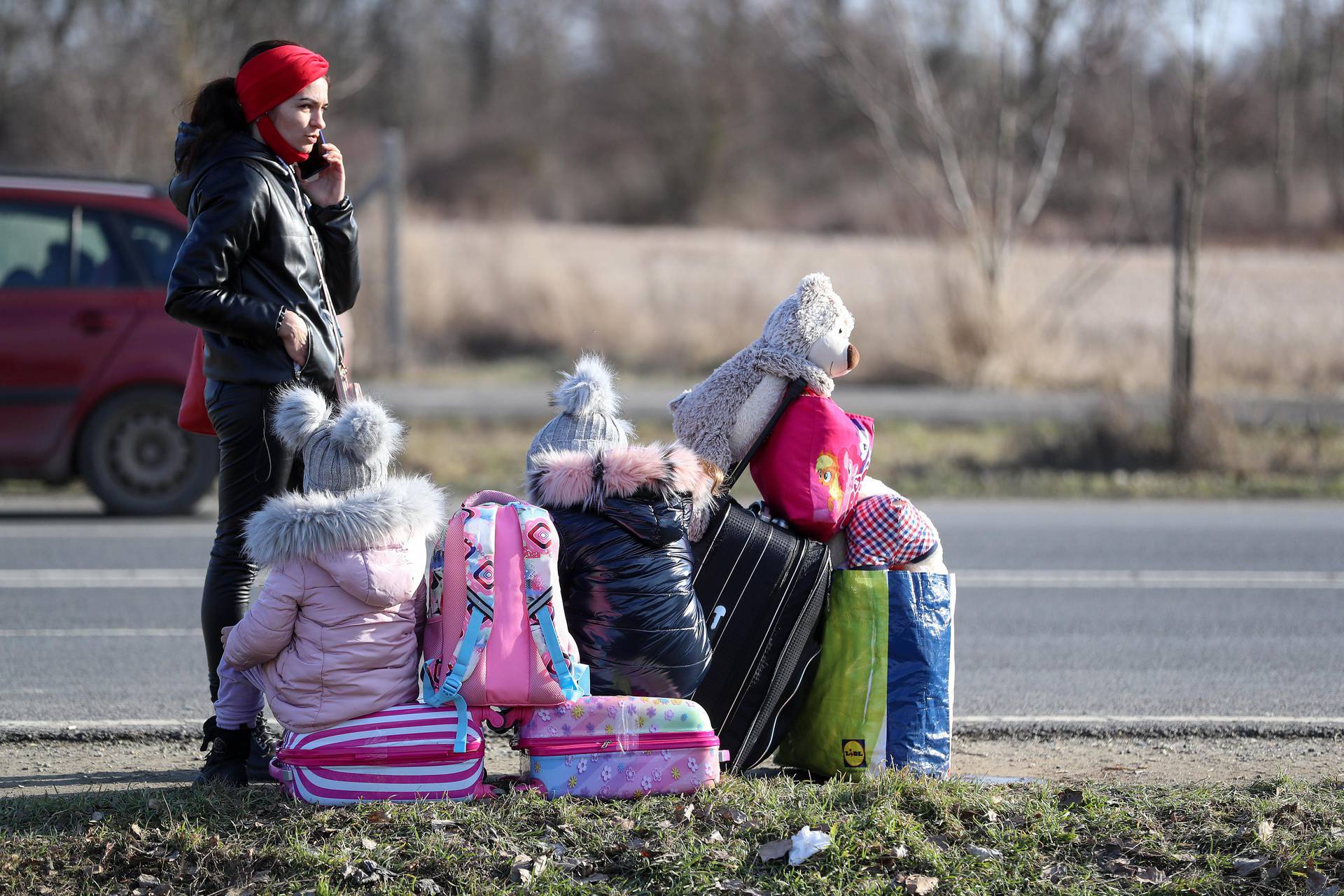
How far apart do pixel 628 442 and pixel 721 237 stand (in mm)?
28408

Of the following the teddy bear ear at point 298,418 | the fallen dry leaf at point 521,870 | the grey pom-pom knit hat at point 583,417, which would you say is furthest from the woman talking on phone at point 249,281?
the fallen dry leaf at point 521,870

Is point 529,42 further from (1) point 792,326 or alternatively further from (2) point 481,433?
(1) point 792,326

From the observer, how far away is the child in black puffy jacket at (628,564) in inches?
142

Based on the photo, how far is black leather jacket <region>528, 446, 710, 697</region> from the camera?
3607mm

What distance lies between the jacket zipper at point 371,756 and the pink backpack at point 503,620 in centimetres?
12

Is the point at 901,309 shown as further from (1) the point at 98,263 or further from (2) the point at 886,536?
(2) the point at 886,536

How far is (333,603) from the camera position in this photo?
345cm

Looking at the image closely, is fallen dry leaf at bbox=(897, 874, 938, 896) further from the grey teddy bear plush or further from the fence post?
the fence post

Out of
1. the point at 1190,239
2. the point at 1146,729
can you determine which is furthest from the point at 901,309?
the point at 1146,729

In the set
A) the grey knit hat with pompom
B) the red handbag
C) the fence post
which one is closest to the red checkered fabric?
the grey knit hat with pompom

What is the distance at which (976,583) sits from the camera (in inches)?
286

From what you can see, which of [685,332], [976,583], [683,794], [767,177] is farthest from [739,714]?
[767,177]

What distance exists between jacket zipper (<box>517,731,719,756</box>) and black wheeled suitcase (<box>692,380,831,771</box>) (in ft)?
0.89

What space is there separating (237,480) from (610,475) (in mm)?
1061
